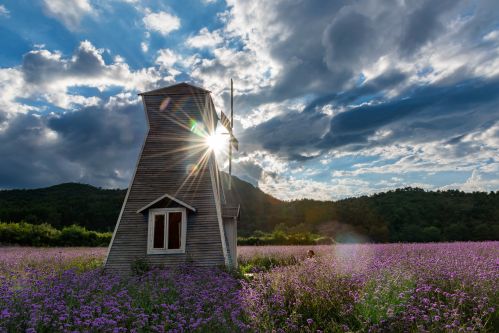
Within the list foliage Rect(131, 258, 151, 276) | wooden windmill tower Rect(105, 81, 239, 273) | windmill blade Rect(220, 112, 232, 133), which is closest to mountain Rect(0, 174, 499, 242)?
windmill blade Rect(220, 112, 232, 133)

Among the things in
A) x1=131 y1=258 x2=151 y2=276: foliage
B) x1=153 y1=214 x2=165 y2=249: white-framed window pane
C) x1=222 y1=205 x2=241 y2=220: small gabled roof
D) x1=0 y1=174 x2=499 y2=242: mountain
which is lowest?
x1=131 y1=258 x2=151 y2=276: foliage

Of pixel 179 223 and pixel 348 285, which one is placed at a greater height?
pixel 179 223

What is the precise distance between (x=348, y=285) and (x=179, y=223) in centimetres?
748

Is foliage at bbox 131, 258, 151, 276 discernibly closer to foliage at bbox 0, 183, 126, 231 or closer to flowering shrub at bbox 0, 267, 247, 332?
flowering shrub at bbox 0, 267, 247, 332

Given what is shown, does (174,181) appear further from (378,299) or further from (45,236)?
(45,236)

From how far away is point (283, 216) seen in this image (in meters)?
47.4

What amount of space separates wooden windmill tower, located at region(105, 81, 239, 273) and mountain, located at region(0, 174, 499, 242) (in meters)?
17.5

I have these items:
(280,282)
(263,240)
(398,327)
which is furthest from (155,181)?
(263,240)

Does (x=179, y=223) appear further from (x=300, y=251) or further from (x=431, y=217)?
(x=431, y=217)

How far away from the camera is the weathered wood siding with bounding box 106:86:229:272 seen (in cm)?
1315

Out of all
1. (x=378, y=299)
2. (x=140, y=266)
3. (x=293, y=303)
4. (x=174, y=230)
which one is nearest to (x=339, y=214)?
(x=174, y=230)

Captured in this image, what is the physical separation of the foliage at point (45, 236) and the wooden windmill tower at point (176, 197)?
13953 mm

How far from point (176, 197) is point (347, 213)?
3257 centimetres

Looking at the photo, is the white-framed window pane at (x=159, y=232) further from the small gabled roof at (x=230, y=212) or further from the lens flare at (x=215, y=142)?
the lens flare at (x=215, y=142)
